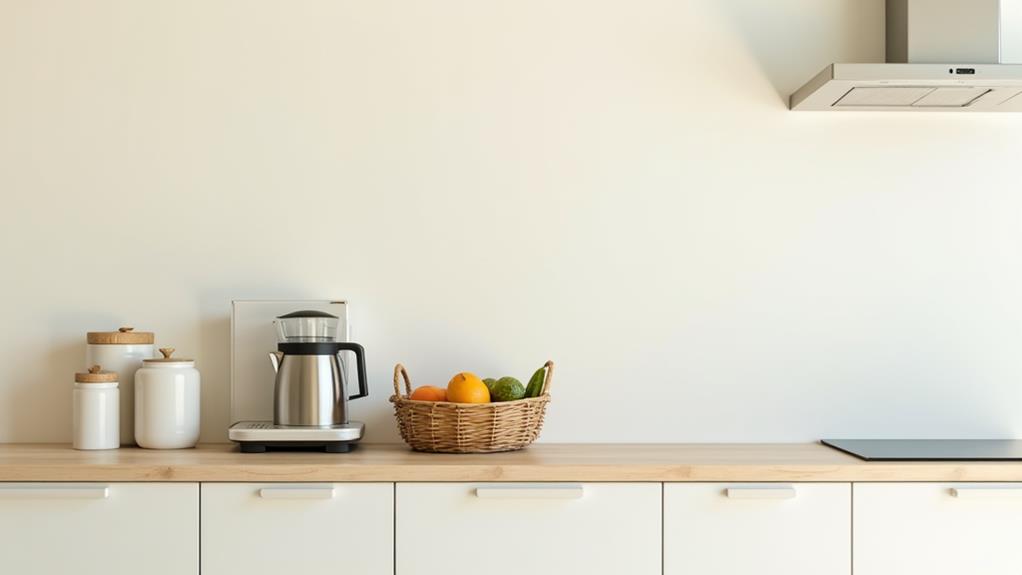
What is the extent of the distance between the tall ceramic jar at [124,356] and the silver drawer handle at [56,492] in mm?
415

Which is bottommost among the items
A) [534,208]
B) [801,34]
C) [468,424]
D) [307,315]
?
[468,424]

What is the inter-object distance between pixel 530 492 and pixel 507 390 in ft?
0.99

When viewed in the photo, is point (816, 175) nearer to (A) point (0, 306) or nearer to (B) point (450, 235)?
(B) point (450, 235)

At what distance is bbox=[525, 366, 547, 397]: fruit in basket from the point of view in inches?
97.2

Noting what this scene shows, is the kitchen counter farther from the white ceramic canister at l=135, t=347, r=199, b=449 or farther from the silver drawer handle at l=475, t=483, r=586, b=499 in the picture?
the white ceramic canister at l=135, t=347, r=199, b=449

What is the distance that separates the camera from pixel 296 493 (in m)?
2.17

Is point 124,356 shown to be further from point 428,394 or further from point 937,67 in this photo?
point 937,67

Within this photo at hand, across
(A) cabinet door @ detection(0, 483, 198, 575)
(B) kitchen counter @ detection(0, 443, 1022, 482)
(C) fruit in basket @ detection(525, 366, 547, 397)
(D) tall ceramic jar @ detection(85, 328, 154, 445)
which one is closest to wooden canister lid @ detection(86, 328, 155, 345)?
(D) tall ceramic jar @ detection(85, 328, 154, 445)

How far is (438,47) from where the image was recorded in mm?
2682

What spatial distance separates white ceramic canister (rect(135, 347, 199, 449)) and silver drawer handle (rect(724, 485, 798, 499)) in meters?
1.32

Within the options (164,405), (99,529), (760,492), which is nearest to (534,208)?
(760,492)

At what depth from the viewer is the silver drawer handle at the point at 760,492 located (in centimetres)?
220

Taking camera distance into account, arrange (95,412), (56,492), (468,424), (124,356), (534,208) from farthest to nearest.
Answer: (534,208), (124,356), (95,412), (468,424), (56,492)

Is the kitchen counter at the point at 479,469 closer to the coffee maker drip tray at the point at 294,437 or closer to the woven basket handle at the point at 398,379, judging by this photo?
the coffee maker drip tray at the point at 294,437
